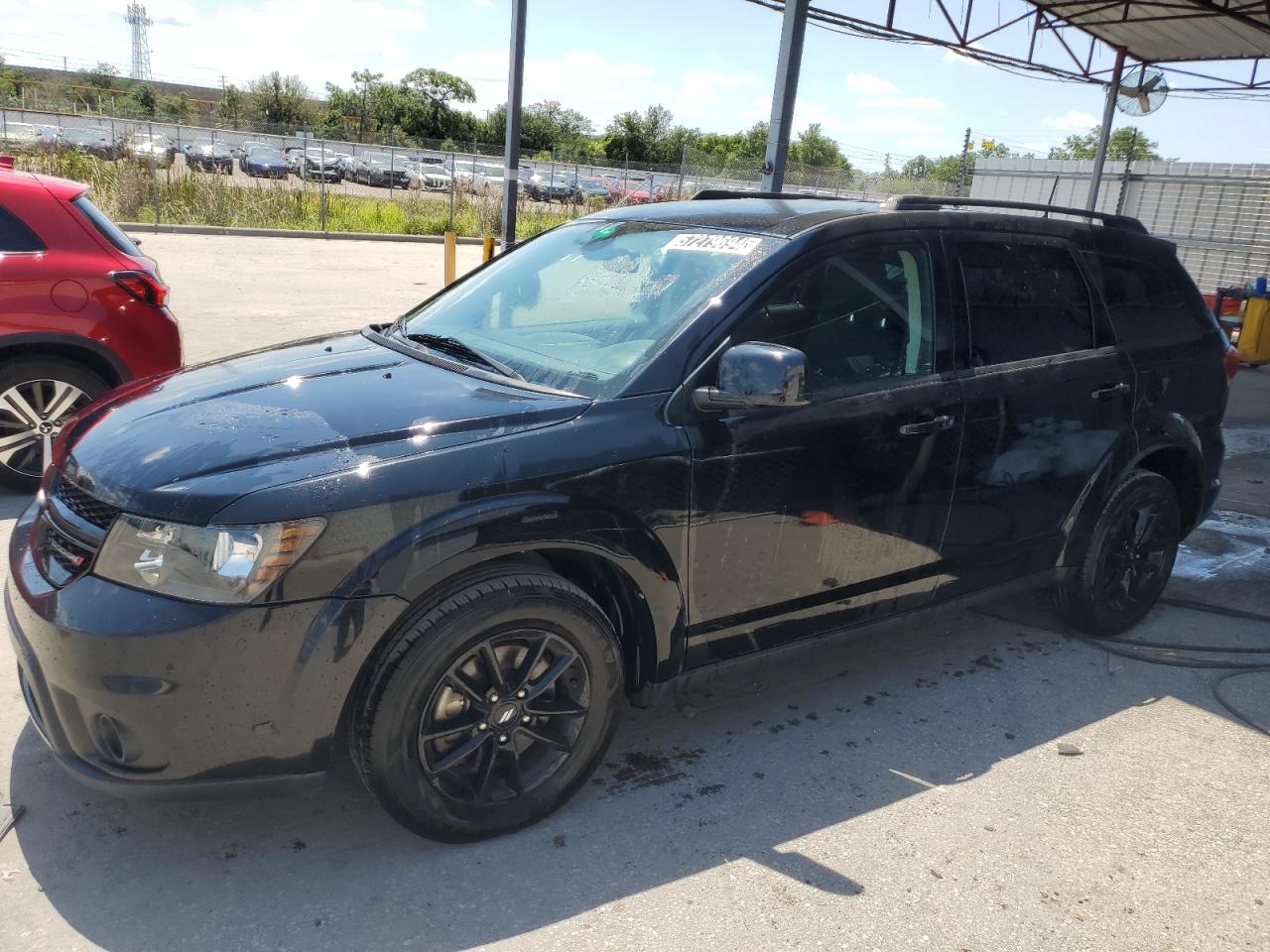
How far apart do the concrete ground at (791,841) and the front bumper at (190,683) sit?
1.13ft

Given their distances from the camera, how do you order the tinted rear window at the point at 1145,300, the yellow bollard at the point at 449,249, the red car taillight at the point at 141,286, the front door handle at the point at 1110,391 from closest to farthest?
the front door handle at the point at 1110,391 → the tinted rear window at the point at 1145,300 → the red car taillight at the point at 141,286 → the yellow bollard at the point at 449,249

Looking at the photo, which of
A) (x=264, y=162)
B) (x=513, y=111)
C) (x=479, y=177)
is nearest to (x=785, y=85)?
(x=513, y=111)

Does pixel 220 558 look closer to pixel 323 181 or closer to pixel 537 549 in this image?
pixel 537 549

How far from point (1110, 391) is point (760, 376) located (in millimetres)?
2050

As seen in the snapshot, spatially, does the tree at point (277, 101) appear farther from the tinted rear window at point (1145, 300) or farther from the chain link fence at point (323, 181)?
the tinted rear window at point (1145, 300)

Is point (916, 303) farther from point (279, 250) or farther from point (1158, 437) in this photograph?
point (279, 250)

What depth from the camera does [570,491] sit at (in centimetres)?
278

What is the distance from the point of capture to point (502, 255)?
4.25 m

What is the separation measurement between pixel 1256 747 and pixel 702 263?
8.85 ft

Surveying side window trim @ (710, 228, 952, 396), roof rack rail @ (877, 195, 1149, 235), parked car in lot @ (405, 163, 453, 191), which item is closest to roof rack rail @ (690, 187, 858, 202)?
roof rack rail @ (877, 195, 1149, 235)

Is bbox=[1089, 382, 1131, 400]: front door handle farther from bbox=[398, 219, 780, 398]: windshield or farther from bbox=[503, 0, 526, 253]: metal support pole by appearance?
bbox=[503, 0, 526, 253]: metal support pole

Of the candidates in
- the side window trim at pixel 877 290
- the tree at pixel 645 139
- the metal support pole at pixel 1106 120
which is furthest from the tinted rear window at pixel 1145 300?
the tree at pixel 645 139

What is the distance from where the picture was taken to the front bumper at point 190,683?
7.77ft

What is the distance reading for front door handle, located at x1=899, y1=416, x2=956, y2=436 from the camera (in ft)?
11.4
